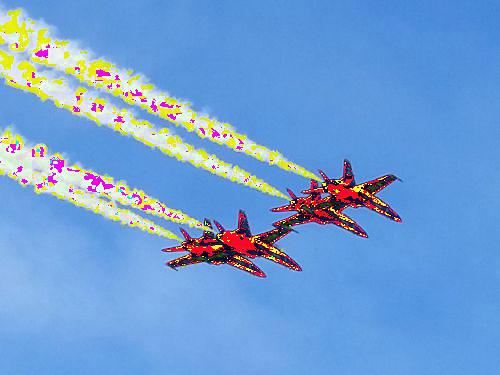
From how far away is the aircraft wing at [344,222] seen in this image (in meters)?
91.9

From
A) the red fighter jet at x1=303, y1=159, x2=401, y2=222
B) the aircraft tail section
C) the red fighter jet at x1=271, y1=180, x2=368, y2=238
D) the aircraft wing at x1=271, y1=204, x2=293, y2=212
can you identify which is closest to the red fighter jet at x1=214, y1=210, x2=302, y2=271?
the red fighter jet at x1=271, y1=180, x2=368, y2=238

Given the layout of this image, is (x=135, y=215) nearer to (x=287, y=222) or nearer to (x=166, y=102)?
(x=166, y=102)

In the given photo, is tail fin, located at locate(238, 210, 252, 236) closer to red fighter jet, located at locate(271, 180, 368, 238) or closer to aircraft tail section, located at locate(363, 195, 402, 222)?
red fighter jet, located at locate(271, 180, 368, 238)

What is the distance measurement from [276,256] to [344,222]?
29.7 ft

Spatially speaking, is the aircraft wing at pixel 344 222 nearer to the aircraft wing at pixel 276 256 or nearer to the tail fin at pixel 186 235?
the aircraft wing at pixel 276 256

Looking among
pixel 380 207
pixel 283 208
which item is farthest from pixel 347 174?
pixel 283 208

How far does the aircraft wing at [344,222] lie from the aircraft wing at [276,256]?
7053mm

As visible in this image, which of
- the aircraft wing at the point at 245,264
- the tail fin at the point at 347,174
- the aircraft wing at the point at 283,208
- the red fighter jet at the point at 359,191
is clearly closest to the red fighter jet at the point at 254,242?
the aircraft wing at the point at 245,264

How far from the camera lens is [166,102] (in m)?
66.8

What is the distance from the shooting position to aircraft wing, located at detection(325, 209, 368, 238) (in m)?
91.9

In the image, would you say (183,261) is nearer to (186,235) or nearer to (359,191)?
(186,235)

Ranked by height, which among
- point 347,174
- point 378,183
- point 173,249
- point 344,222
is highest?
point 378,183

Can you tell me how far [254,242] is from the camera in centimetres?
8794

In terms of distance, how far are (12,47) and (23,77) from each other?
4.50m
